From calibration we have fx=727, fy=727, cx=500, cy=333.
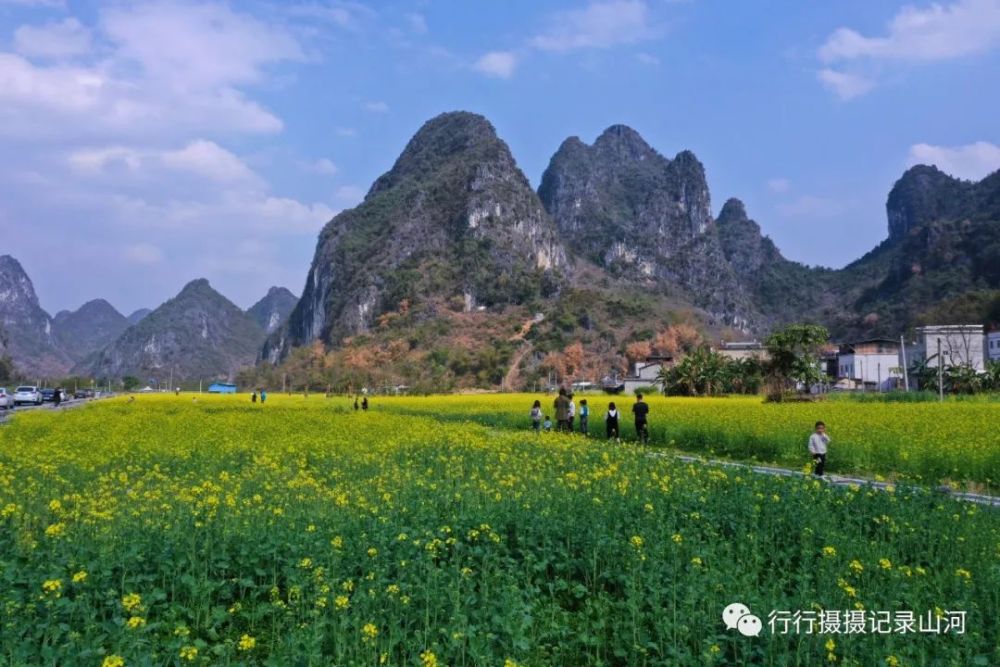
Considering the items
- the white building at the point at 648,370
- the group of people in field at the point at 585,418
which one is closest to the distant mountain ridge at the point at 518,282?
the white building at the point at 648,370

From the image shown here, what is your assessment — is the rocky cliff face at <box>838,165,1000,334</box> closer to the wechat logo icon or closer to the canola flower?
the canola flower

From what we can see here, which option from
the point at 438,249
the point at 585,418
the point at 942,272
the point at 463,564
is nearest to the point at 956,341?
the point at 942,272

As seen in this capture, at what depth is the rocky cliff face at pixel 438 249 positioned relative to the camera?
140000 mm

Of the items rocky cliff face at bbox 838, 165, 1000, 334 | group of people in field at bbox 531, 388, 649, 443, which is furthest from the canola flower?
rocky cliff face at bbox 838, 165, 1000, 334

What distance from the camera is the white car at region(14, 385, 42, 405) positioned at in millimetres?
→ 54625

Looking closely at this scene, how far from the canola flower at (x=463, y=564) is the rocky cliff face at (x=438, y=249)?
125802mm

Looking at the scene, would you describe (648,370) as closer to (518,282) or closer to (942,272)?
(518,282)

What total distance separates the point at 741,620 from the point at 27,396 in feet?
204

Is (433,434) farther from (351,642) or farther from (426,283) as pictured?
(426,283)

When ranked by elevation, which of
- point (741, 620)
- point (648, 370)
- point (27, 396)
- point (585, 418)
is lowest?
point (741, 620)

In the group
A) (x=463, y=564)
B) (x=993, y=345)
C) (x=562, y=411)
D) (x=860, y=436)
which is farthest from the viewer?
(x=993, y=345)

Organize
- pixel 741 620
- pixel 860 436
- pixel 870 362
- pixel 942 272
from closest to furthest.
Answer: pixel 741 620
pixel 860 436
pixel 870 362
pixel 942 272

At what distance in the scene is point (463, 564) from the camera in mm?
7637

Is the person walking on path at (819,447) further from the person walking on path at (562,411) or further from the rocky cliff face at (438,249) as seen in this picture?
the rocky cliff face at (438,249)
